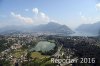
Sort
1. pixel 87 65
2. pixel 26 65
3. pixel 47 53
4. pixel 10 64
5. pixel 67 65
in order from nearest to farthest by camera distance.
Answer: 1. pixel 87 65
2. pixel 67 65
3. pixel 26 65
4. pixel 10 64
5. pixel 47 53

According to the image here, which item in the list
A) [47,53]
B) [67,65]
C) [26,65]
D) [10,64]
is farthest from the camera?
[47,53]

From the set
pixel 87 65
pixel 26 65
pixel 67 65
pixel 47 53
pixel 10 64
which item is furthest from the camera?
pixel 47 53

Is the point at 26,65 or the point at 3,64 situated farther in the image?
the point at 3,64

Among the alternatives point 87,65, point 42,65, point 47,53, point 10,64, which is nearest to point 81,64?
point 87,65

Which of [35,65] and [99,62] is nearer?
[99,62]

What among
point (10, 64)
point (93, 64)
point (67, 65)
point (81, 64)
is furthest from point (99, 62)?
point (10, 64)

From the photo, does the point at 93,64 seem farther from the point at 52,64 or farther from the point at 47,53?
the point at 47,53

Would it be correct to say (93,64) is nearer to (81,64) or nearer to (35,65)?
(81,64)
